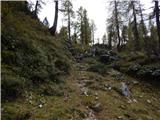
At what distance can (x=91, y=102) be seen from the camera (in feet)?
44.3

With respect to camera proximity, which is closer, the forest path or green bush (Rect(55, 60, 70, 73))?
the forest path

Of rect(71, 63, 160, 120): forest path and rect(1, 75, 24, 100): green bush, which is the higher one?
rect(1, 75, 24, 100): green bush

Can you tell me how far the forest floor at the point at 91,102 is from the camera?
10875mm

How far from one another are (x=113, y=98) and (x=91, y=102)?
1.98m


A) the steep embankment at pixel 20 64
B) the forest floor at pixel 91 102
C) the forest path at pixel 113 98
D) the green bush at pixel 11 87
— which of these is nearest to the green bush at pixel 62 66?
the steep embankment at pixel 20 64

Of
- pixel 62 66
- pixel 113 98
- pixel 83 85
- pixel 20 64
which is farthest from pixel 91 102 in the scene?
pixel 62 66

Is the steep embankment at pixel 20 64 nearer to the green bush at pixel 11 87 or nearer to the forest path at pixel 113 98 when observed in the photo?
the green bush at pixel 11 87

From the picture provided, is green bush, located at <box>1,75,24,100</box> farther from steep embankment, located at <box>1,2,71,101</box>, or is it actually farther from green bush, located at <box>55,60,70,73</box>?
green bush, located at <box>55,60,70,73</box>

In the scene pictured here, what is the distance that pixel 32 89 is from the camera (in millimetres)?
12586

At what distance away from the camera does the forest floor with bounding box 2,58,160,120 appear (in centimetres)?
1088

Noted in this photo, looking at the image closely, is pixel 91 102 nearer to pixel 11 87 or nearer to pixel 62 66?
pixel 11 87

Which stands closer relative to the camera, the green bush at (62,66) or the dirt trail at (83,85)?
the dirt trail at (83,85)

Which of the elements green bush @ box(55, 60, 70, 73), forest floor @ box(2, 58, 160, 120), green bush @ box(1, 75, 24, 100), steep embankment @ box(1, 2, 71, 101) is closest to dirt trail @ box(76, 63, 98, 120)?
forest floor @ box(2, 58, 160, 120)

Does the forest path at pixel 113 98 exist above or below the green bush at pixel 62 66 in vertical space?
below
